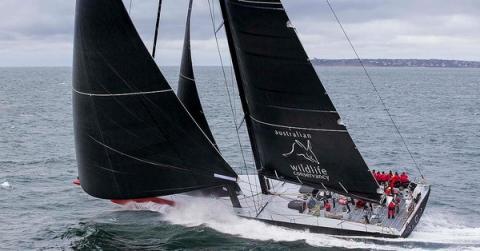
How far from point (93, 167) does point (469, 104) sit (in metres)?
88.4

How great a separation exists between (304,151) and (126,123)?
7647mm

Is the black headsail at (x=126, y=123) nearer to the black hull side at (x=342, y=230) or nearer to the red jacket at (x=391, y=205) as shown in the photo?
the black hull side at (x=342, y=230)

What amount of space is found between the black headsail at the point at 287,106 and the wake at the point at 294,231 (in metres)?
2.10

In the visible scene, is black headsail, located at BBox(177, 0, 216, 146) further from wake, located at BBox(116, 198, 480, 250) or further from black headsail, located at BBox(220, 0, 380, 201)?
black headsail, located at BBox(220, 0, 380, 201)

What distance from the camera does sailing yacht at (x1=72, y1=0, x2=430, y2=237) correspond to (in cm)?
2444

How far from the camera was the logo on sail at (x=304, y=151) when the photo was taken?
25.7m

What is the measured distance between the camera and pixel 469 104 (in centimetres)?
10212

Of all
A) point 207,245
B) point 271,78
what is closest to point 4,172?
point 207,245

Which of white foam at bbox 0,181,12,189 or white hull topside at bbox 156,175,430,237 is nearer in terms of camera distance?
white hull topside at bbox 156,175,430,237

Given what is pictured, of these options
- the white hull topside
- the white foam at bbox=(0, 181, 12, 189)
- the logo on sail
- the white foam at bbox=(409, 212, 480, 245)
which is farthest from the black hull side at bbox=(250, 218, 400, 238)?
the white foam at bbox=(0, 181, 12, 189)

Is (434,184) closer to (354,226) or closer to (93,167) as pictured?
(354,226)

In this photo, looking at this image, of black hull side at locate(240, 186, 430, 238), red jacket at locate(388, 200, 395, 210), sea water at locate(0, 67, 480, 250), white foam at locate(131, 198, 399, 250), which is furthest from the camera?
sea water at locate(0, 67, 480, 250)

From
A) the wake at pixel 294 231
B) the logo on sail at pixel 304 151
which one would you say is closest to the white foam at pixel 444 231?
the wake at pixel 294 231

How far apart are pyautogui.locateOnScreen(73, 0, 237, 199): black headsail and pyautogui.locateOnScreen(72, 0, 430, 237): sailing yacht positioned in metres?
0.04
